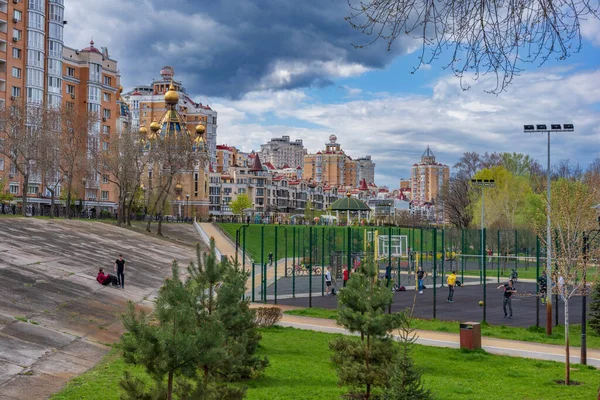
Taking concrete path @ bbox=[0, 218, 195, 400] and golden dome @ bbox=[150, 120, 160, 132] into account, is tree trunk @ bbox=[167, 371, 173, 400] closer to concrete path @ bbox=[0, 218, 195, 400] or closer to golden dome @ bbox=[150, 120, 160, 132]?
concrete path @ bbox=[0, 218, 195, 400]

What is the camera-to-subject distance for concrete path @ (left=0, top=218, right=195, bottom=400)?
1485cm

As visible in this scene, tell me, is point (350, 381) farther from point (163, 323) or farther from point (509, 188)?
point (509, 188)

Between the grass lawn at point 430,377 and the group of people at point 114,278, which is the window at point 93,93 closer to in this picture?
the group of people at point 114,278

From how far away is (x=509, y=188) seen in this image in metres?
74.3

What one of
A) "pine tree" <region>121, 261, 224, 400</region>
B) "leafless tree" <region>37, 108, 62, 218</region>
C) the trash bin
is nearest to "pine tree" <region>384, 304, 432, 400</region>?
"pine tree" <region>121, 261, 224, 400</region>

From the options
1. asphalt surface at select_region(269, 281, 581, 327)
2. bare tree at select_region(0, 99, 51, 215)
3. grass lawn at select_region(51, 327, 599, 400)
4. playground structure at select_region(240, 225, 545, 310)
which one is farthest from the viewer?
bare tree at select_region(0, 99, 51, 215)

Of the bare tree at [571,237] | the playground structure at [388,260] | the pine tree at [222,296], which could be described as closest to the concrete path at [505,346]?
the bare tree at [571,237]

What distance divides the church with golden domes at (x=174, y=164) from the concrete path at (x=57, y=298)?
17081mm

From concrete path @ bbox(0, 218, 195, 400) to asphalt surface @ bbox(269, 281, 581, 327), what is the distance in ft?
30.5

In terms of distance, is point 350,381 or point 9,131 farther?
point 9,131

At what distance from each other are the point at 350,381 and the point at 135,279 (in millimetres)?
Answer: 24531

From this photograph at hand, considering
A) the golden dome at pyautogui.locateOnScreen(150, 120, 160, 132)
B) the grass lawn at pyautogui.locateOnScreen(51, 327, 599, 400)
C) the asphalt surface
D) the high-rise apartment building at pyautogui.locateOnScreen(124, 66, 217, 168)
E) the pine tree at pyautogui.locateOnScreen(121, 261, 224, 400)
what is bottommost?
the asphalt surface

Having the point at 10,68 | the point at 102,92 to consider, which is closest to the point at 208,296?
the point at 10,68

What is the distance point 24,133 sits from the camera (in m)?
52.4
